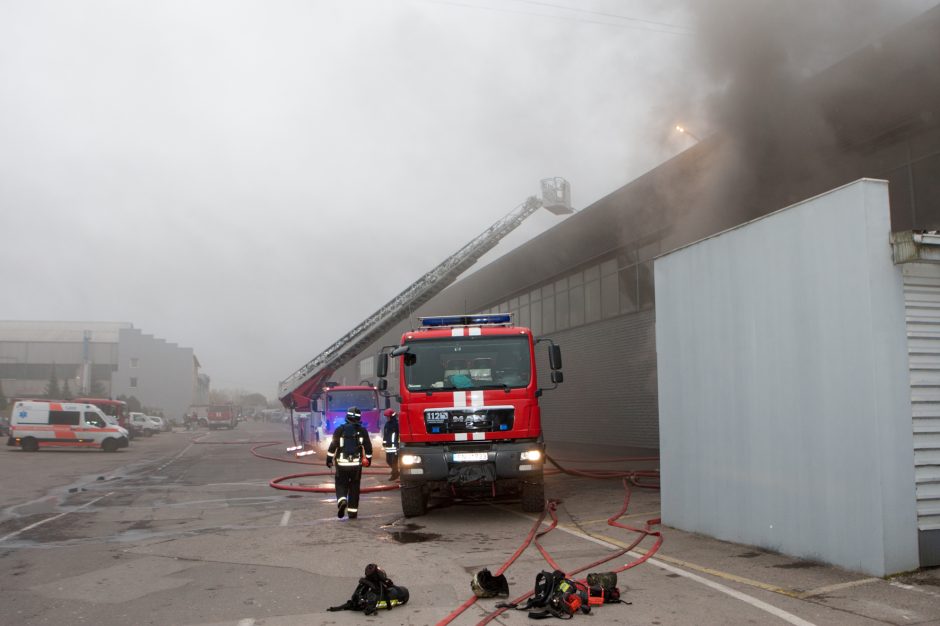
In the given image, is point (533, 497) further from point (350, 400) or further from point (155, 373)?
point (155, 373)

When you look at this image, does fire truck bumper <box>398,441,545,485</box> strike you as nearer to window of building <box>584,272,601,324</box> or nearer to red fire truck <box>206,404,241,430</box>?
window of building <box>584,272,601,324</box>

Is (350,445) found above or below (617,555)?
above

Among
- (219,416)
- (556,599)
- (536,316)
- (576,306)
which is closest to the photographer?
(556,599)

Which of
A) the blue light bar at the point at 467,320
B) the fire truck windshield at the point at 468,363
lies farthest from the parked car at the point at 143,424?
the fire truck windshield at the point at 468,363

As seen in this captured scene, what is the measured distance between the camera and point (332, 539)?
26.1ft

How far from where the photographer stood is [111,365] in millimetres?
75312

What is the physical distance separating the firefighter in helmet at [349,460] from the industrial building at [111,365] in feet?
227

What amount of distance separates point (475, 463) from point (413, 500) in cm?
123

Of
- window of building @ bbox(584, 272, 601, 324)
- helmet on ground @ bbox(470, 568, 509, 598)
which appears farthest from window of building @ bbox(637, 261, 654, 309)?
helmet on ground @ bbox(470, 568, 509, 598)

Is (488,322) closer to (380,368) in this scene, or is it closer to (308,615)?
(380,368)

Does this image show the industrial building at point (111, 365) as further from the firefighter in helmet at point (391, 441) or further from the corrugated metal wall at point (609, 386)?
the firefighter in helmet at point (391, 441)

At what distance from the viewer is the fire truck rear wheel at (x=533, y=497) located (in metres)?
9.35

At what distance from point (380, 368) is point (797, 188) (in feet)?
29.3

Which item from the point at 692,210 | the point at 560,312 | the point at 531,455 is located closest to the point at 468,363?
the point at 531,455
